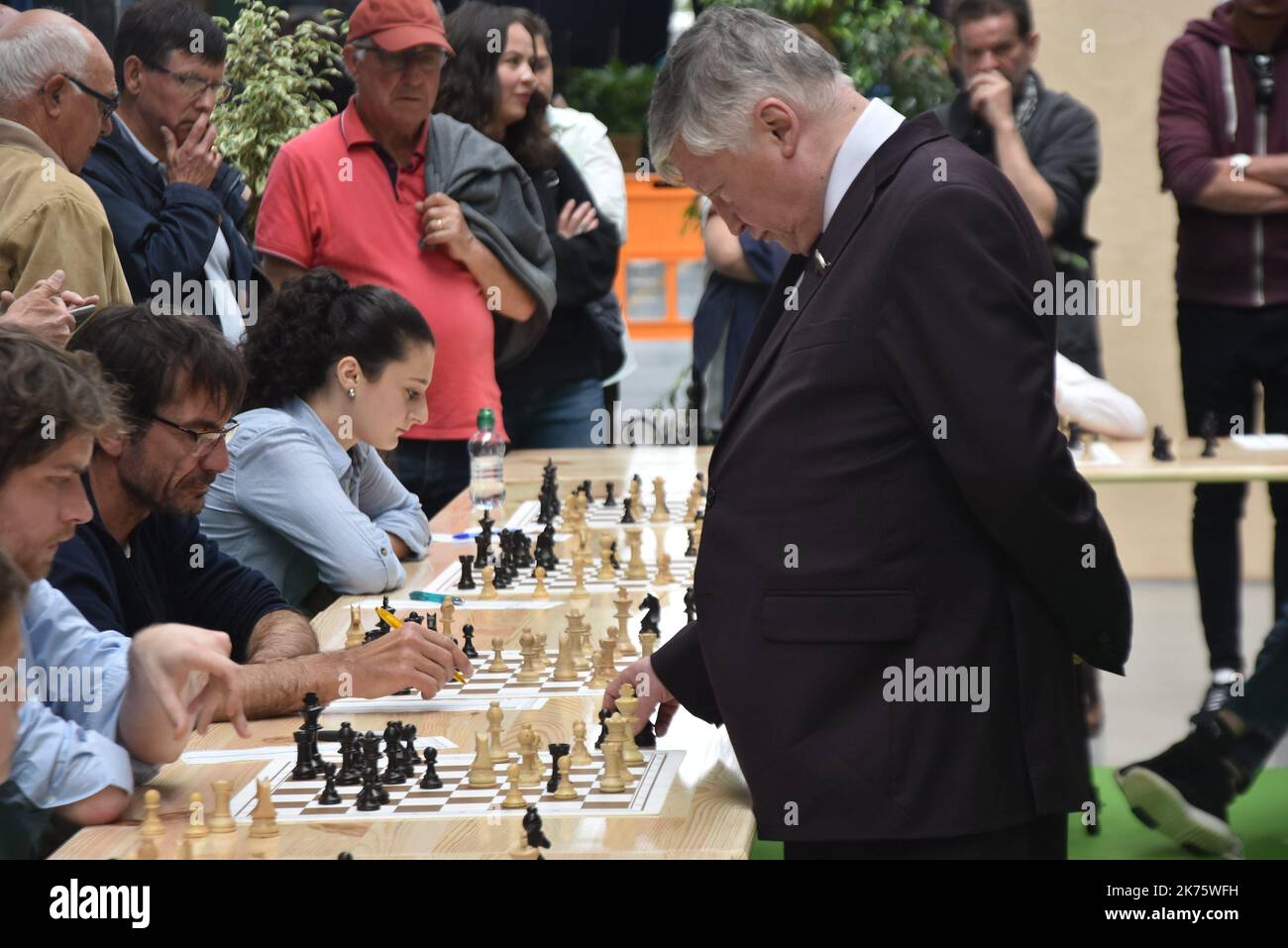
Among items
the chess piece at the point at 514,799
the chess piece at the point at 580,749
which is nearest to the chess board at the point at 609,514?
the chess piece at the point at 580,749

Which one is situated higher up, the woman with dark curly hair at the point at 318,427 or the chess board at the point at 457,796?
the woman with dark curly hair at the point at 318,427

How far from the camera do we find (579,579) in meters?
3.61

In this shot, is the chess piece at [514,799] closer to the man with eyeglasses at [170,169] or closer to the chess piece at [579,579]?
the chess piece at [579,579]

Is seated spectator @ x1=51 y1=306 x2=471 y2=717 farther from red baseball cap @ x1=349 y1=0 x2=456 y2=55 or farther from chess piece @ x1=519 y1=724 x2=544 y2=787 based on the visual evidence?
red baseball cap @ x1=349 y1=0 x2=456 y2=55

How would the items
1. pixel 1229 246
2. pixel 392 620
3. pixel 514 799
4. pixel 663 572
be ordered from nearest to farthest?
pixel 514 799 < pixel 392 620 < pixel 663 572 < pixel 1229 246

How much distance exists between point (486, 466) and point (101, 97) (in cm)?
145

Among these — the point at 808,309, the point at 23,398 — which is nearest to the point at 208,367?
the point at 23,398

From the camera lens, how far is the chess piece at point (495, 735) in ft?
7.80

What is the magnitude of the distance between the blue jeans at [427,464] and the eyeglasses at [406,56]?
1.08m

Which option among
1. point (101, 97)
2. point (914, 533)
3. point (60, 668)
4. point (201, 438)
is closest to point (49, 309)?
point (201, 438)

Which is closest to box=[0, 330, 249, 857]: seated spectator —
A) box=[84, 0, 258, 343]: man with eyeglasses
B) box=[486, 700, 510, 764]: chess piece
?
box=[486, 700, 510, 764]: chess piece

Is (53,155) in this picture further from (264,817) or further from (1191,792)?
(1191,792)

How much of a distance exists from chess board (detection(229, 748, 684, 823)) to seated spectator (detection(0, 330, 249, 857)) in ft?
0.39

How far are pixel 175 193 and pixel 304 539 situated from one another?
1143 millimetres
